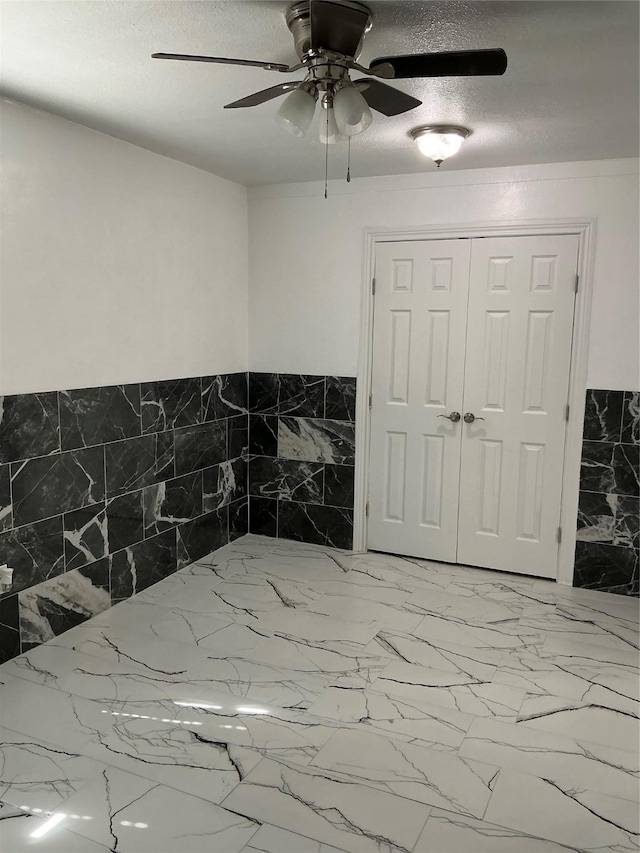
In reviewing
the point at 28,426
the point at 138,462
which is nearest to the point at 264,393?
the point at 138,462

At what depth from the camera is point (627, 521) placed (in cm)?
381

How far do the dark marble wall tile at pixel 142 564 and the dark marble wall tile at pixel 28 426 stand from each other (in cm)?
79

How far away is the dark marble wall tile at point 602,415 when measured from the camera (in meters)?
3.79

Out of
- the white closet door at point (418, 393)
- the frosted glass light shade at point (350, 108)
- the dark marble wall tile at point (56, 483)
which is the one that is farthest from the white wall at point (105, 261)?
the frosted glass light shade at point (350, 108)

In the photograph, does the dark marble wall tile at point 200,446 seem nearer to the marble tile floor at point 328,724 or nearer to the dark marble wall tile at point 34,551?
the marble tile floor at point 328,724

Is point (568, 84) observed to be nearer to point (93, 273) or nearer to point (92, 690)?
point (93, 273)

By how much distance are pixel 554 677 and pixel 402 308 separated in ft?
7.60

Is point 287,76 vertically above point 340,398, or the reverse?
point 287,76

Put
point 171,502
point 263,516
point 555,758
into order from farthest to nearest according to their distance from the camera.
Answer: point 263,516
point 171,502
point 555,758

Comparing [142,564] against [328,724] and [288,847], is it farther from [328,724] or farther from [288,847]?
[288,847]

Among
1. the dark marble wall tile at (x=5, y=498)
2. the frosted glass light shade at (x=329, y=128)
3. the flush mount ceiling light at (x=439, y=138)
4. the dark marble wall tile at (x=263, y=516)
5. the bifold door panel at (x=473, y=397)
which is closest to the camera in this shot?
the frosted glass light shade at (x=329, y=128)

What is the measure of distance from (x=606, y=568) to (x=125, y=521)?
273 centimetres

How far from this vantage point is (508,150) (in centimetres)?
351

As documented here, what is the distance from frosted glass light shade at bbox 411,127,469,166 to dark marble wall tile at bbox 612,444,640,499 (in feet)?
6.14
